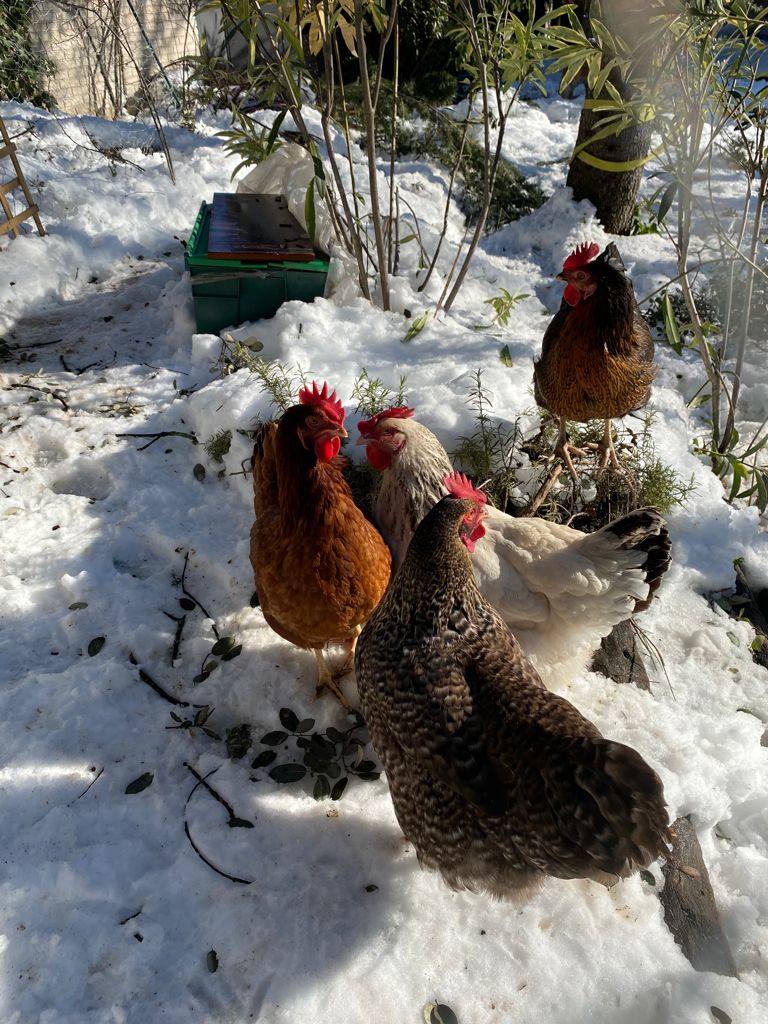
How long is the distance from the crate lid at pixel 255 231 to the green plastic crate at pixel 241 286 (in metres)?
0.06

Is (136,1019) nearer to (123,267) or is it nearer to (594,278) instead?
(594,278)

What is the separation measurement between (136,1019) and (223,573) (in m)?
1.63

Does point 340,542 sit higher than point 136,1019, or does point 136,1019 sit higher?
point 340,542

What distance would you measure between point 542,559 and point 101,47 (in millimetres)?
8345

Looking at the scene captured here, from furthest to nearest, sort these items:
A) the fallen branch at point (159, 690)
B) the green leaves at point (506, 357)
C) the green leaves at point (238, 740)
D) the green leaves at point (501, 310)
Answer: the green leaves at point (501, 310) < the green leaves at point (506, 357) < the fallen branch at point (159, 690) < the green leaves at point (238, 740)

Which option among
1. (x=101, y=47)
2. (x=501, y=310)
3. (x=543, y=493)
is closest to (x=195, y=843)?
(x=543, y=493)

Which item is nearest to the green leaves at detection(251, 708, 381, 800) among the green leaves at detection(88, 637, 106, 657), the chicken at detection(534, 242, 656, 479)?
the green leaves at detection(88, 637, 106, 657)

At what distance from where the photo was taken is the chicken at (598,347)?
260cm

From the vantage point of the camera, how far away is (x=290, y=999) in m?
1.58

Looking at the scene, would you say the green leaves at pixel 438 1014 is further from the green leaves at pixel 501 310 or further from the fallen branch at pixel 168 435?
the green leaves at pixel 501 310

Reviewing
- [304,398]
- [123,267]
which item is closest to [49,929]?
[304,398]

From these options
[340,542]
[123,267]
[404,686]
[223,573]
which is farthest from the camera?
[123,267]

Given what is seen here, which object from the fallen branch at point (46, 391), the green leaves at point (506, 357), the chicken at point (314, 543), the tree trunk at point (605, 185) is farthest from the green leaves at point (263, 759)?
the tree trunk at point (605, 185)

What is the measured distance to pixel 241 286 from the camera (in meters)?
4.06
